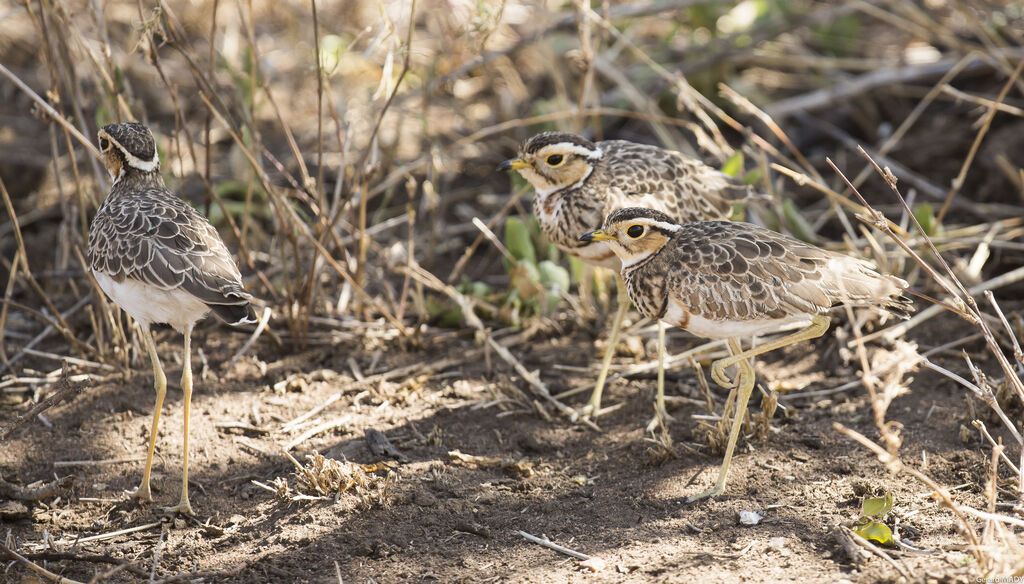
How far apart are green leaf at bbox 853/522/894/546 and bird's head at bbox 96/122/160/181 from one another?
3.75m

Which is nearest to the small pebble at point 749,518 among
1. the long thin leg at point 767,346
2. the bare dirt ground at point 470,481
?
the bare dirt ground at point 470,481

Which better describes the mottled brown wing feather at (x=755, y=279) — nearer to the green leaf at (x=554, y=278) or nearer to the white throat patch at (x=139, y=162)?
the green leaf at (x=554, y=278)

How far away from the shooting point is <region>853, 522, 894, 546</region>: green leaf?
151 inches

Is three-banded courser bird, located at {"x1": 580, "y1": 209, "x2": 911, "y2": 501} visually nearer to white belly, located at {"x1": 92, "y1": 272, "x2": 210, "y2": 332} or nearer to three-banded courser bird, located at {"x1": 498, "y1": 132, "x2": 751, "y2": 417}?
three-banded courser bird, located at {"x1": 498, "y1": 132, "x2": 751, "y2": 417}

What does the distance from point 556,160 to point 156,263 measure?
2153 mm

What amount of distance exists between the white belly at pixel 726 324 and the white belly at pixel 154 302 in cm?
211

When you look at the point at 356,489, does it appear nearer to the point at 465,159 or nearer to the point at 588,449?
the point at 588,449

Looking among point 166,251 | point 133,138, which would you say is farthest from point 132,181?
point 166,251

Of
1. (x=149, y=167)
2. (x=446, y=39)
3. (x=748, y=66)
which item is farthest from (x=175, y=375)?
(x=748, y=66)

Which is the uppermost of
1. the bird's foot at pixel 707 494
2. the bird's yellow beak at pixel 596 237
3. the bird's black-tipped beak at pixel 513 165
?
the bird's black-tipped beak at pixel 513 165

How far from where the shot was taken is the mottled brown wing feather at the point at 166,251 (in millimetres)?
4152

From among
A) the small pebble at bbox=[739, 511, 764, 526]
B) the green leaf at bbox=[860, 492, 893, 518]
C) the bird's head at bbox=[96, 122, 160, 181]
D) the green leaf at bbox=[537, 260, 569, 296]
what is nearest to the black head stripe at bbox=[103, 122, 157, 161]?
the bird's head at bbox=[96, 122, 160, 181]

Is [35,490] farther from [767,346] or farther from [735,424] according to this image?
[767,346]

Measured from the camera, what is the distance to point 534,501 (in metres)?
4.44
